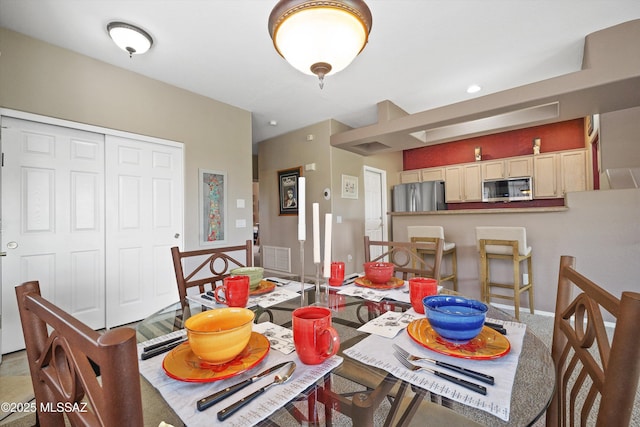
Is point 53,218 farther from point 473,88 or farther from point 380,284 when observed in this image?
point 473,88

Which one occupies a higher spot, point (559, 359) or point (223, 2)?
point (223, 2)

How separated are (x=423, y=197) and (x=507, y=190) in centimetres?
143

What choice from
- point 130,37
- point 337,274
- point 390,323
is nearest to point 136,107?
point 130,37

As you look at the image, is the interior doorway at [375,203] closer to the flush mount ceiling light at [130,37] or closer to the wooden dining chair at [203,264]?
the wooden dining chair at [203,264]

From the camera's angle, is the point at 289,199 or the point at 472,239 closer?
the point at 472,239

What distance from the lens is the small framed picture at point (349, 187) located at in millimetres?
4340

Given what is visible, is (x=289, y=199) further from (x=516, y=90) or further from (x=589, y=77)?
(x=589, y=77)

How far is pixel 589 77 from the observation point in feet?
7.55

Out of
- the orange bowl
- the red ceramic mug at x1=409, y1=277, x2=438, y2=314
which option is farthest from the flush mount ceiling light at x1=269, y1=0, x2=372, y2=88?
the orange bowl

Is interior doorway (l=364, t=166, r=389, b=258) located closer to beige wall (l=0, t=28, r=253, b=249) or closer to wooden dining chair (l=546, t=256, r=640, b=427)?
beige wall (l=0, t=28, r=253, b=249)

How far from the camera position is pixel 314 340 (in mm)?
632

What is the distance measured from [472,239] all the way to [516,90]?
1.66 meters

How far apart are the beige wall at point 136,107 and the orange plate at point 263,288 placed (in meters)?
2.11

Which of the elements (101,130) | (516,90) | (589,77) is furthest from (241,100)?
(589,77)
